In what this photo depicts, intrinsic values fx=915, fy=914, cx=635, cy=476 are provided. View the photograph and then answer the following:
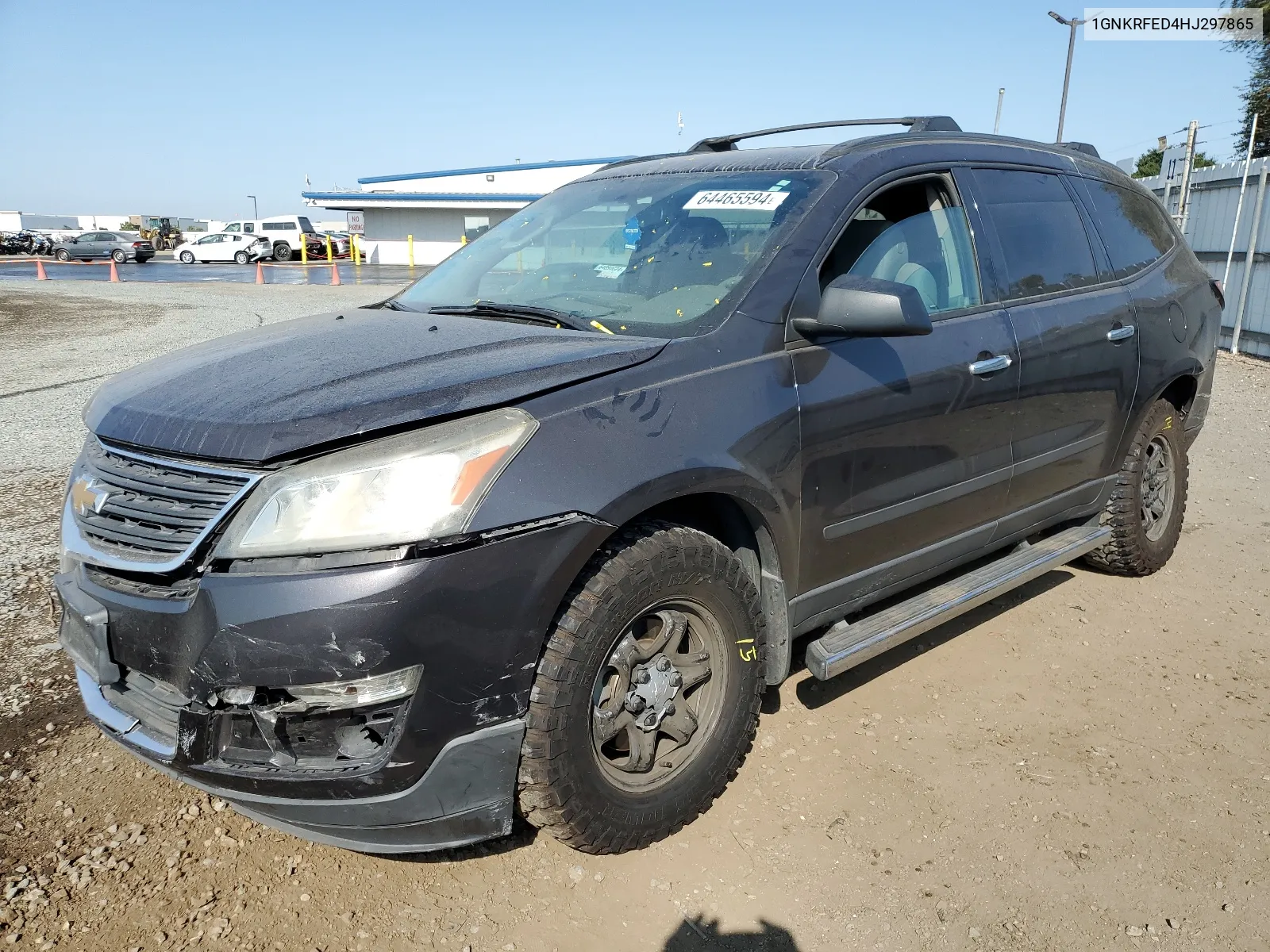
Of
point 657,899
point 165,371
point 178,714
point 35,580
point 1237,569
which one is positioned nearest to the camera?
point 178,714

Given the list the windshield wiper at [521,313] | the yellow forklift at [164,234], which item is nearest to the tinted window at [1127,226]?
the windshield wiper at [521,313]

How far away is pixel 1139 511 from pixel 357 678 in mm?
3781

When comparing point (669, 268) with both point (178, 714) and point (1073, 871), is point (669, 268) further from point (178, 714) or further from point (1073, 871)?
point (1073, 871)

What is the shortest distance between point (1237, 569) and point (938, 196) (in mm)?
2752

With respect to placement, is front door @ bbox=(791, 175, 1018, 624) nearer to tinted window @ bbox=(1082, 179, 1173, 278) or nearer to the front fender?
the front fender

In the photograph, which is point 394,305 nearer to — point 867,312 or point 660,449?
point 660,449

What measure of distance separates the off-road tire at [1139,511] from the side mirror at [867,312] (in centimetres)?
210

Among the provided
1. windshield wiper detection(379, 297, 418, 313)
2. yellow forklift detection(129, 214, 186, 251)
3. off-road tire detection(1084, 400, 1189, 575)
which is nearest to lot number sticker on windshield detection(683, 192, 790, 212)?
windshield wiper detection(379, 297, 418, 313)

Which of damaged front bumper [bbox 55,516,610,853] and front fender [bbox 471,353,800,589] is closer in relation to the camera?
damaged front bumper [bbox 55,516,610,853]

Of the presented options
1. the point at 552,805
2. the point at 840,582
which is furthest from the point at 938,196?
the point at 552,805

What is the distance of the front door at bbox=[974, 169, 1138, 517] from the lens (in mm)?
3455

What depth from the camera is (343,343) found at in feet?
8.78

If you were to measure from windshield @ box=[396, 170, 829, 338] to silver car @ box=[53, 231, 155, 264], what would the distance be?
4224 centimetres

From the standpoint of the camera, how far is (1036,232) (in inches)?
144
